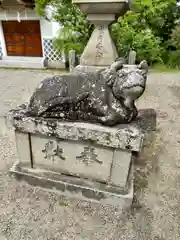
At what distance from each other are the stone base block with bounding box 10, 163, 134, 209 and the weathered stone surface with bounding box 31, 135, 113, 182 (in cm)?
6

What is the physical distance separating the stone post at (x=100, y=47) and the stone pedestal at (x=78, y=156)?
7.55 ft

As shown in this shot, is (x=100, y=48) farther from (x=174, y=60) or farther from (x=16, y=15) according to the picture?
(x=16, y=15)

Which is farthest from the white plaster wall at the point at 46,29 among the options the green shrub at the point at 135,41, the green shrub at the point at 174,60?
the green shrub at the point at 174,60

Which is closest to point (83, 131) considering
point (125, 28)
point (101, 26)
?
point (101, 26)

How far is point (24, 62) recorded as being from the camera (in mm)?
7414

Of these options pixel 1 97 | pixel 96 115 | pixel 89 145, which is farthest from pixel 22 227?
pixel 1 97

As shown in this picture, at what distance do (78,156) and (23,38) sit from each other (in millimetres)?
7092

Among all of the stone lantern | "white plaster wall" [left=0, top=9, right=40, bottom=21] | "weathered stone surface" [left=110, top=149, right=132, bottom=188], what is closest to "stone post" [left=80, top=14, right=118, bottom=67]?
the stone lantern

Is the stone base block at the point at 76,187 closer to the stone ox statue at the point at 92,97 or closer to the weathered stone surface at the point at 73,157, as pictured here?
the weathered stone surface at the point at 73,157

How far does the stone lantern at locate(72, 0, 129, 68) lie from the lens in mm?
3252

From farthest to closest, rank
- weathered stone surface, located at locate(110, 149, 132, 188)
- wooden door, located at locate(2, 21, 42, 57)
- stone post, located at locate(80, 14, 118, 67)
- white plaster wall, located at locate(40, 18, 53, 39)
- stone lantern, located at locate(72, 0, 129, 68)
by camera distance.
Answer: wooden door, located at locate(2, 21, 42, 57), white plaster wall, located at locate(40, 18, 53, 39), stone post, located at locate(80, 14, 118, 67), stone lantern, located at locate(72, 0, 129, 68), weathered stone surface, located at locate(110, 149, 132, 188)

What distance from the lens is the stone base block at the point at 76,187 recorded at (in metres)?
1.88

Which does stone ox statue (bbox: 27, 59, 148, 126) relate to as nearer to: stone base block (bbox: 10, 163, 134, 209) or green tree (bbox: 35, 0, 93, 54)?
stone base block (bbox: 10, 163, 134, 209)

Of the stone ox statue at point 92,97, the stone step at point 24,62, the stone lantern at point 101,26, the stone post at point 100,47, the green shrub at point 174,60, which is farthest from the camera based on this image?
the stone step at point 24,62
